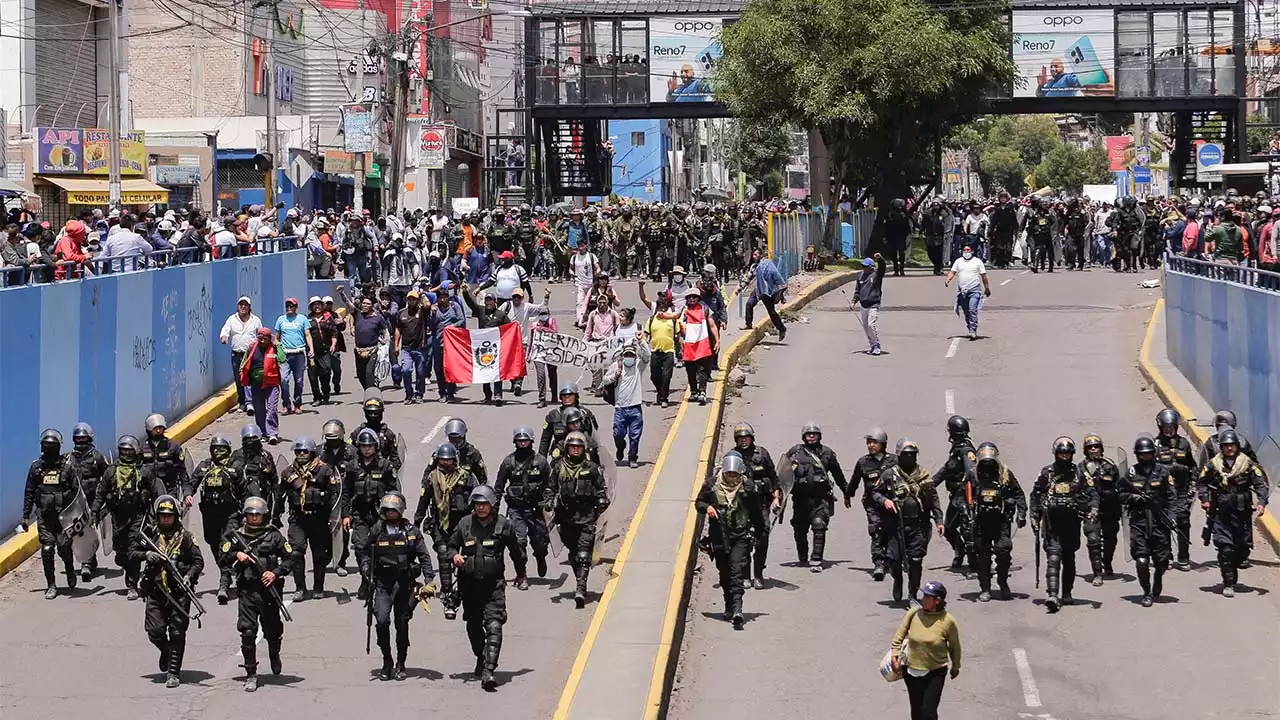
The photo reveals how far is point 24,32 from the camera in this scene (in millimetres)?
44000

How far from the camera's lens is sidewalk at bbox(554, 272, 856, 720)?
484 inches

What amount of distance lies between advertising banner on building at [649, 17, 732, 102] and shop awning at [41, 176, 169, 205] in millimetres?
19173

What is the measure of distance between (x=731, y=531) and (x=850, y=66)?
30.1 metres

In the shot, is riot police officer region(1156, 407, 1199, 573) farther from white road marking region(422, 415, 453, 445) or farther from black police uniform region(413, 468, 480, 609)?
white road marking region(422, 415, 453, 445)

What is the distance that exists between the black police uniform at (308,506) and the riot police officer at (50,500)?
205 cm

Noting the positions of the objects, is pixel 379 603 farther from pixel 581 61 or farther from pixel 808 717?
pixel 581 61

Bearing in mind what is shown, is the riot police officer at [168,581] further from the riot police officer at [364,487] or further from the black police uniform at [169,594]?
the riot police officer at [364,487]

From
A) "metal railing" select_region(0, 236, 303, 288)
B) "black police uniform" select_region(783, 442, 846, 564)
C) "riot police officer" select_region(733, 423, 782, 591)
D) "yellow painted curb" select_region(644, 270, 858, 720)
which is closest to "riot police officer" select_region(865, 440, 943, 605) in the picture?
"riot police officer" select_region(733, 423, 782, 591)

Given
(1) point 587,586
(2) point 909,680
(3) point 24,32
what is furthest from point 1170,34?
(2) point 909,680

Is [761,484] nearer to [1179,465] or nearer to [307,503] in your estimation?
[1179,465]

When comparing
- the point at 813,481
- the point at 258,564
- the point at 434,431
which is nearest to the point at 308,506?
the point at 258,564

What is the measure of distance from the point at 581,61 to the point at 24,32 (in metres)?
19.3

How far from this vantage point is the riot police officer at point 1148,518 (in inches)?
622

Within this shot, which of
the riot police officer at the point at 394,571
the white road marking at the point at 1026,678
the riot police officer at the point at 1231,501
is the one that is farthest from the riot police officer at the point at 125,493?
the riot police officer at the point at 1231,501
